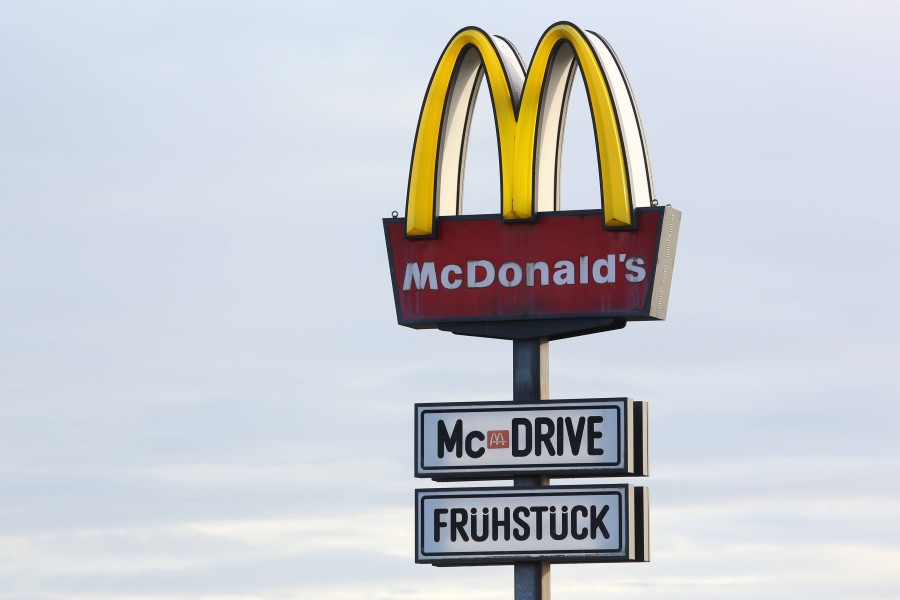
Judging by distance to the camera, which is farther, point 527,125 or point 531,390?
point 531,390

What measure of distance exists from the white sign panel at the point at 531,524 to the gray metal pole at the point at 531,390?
0.23 m

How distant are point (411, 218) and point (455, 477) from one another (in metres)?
3.88

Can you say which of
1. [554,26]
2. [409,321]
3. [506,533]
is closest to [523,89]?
[554,26]

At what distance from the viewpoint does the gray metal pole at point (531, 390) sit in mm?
40594

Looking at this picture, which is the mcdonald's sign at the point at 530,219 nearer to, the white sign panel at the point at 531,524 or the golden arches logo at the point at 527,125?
the golden arches logo at the point at 527,125

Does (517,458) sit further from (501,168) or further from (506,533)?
(501,168)

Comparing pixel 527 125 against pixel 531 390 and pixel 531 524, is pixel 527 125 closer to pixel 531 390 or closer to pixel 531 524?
pixel 531 390

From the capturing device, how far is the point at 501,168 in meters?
41.1

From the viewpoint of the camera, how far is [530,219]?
4088cm

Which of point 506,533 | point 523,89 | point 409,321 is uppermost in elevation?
point 523,89

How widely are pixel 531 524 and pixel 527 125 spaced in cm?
579

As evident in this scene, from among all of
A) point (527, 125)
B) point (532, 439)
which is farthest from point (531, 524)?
point (527, 125)

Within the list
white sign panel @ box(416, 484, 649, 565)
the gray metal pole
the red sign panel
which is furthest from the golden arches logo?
white sign panel @ box(416, 484, 649, 565)

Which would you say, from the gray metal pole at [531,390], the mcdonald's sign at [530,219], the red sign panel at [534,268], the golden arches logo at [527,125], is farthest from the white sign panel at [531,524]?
the golden arches logo at [527,125]
